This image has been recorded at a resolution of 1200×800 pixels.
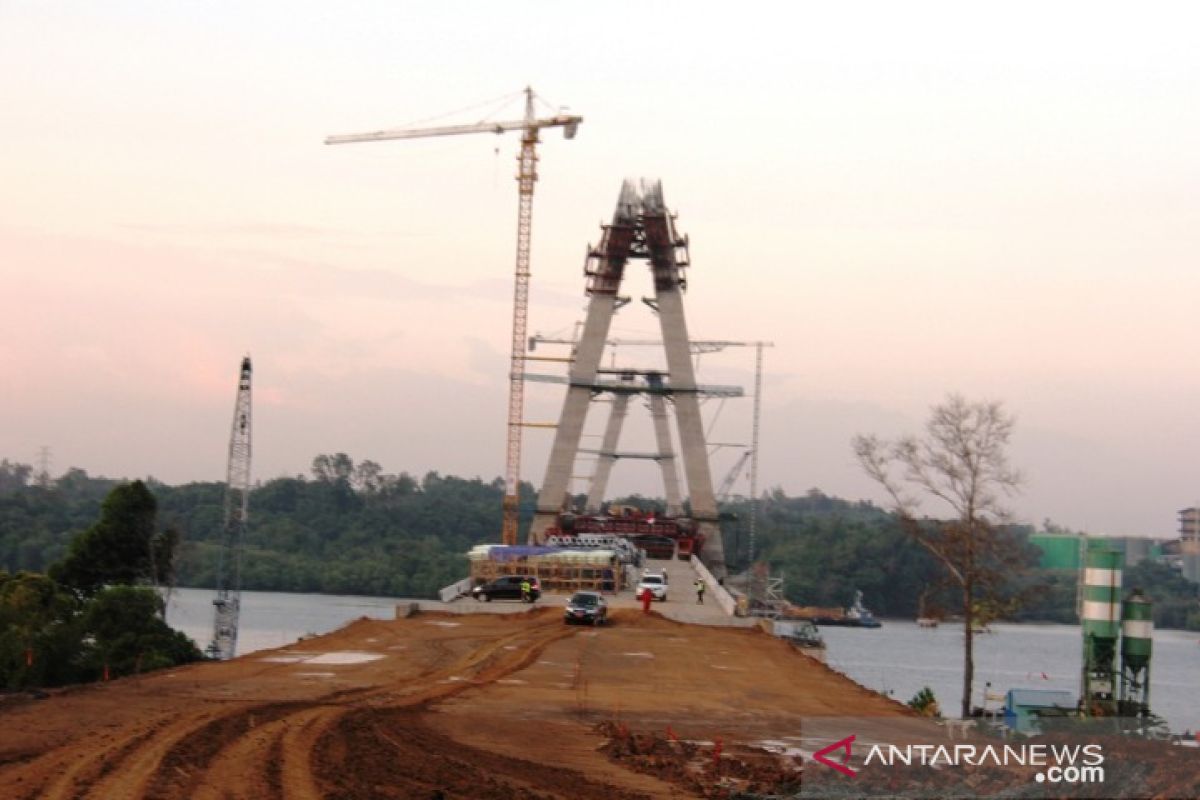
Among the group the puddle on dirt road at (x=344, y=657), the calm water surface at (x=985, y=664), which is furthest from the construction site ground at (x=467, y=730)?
the calm water surface at (x=985, y=664)

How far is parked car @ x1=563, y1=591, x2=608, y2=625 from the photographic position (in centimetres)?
5450

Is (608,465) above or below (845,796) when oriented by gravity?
above

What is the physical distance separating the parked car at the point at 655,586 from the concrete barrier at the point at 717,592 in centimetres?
263

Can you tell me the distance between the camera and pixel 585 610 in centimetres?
5459

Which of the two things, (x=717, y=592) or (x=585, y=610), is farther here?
(x=717, y=592)

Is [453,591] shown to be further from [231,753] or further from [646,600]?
[231,753]

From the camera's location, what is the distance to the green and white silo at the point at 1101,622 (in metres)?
30.8

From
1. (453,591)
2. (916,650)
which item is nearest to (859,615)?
(916,650)

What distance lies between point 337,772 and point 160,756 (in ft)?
8.21

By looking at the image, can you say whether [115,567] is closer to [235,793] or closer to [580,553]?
[580,553]

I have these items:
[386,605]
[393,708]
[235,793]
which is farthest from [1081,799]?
[386,605]

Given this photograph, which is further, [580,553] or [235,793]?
[580,553]

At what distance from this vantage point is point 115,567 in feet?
234

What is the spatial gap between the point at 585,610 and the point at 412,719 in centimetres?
2871
